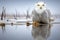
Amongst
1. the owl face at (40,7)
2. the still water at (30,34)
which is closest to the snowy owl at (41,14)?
the owl face at (40,7)

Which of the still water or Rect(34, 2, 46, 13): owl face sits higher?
Rect(34, 2, 46, 13): owl face

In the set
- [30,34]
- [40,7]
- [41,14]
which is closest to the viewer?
[30,34]

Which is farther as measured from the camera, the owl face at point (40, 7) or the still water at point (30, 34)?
the owl face at point (40, 7)

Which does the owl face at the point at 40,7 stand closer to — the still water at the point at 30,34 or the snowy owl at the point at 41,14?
the snowy owl at the point at 41,14

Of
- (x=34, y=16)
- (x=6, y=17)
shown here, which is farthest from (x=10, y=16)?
(x=34, y=16)

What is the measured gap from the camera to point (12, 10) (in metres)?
6.71

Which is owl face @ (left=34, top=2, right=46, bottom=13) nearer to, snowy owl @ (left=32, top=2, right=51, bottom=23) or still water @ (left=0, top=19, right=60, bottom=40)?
snowy owl @ (left=32, top=2, right=51, bottom=23)

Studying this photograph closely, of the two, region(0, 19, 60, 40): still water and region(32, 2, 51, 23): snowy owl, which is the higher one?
region(32, 2, 51, 23): snowy owl

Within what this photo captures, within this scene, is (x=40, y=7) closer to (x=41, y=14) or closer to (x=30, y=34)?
(x=41, y=14)

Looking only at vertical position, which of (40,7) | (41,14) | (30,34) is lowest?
(30,34)

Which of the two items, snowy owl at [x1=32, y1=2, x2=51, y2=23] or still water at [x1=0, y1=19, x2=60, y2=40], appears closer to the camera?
still water at [x1=0, y1=19, x2=60, y2=40]

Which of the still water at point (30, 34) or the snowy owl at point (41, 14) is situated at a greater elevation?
the snowy owl at point (41, 14)

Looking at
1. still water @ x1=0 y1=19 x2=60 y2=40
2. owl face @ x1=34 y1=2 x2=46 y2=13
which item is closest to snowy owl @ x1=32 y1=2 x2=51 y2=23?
owl face @ x1=34 y1=2 x2=46 y2=13

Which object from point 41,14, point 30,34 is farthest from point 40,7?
point 30,34
